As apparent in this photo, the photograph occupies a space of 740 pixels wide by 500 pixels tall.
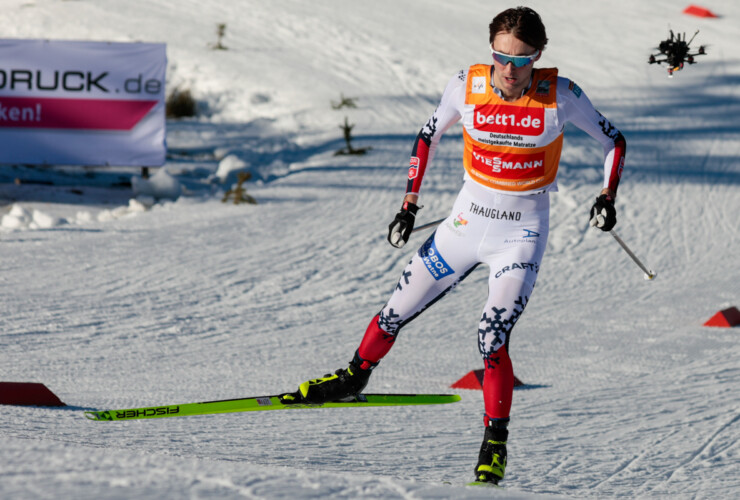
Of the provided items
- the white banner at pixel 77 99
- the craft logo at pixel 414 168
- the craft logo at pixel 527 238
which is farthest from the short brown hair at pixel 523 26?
the white banner at pixel 77 99

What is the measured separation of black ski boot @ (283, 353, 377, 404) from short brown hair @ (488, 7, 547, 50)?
5.14 ft

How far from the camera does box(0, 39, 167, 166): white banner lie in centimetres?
878

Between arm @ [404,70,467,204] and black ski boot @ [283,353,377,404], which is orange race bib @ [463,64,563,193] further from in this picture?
black ski boot @ [283,353,377,404]

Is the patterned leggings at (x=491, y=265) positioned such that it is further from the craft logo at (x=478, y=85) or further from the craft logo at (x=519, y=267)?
the craft logo at (x=478, y=85)

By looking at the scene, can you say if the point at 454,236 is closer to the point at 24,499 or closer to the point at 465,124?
the point at 465,124

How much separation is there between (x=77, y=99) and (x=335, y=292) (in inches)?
143

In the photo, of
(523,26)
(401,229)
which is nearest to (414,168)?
(401,229)

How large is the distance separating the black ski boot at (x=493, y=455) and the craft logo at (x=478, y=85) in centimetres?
138

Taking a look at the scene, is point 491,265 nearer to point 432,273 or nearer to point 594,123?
point 432,273

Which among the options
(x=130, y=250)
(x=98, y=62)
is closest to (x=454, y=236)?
(x=130, y=250)

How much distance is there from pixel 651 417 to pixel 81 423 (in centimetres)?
300

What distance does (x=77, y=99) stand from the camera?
891 cm

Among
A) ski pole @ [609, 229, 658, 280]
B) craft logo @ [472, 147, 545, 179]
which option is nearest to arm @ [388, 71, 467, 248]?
craft logo @ [472, 147, 545, 179]

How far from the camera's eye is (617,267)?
813 cm
